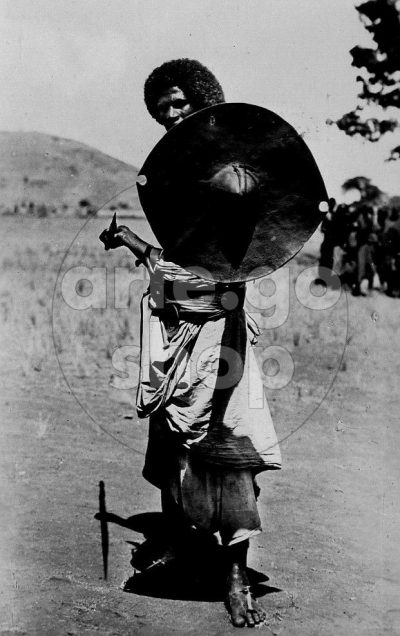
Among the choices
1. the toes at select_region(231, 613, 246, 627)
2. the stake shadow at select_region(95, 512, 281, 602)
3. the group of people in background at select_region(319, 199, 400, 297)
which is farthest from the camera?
the group of people in background at select_region(319, 199, 400, 297)

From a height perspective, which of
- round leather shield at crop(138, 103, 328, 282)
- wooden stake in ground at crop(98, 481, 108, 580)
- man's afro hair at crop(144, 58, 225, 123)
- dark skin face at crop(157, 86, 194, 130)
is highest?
man's afro hair at crop(144, 58, 225, 123)

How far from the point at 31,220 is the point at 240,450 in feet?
34.6

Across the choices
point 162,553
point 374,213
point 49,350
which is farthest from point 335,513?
point 374,213

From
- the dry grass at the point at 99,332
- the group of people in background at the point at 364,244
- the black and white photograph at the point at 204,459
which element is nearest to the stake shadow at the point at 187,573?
the black and white photograph at the point at 204,459

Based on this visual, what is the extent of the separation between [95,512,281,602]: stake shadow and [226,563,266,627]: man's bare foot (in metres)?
0.16

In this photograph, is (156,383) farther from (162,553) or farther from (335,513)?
(335,513)

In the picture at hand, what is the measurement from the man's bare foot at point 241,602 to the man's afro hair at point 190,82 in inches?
78.3

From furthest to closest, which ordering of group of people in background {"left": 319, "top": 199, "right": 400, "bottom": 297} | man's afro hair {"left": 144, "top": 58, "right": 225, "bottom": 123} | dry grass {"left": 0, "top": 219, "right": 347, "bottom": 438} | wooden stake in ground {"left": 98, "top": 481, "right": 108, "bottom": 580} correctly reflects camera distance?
group of people in background {"left": 319, "top": 199, "right": 400, "bottom": 297}
dry grass {"left": 0, "top": 219, "right": 347, "bottom": 438}
wooden stake in ground {"left": 98, "top": 481, "right": 108, "bottom": 580}
man's afro hair {"left": 144, "top": 58, "right": 225, "bottom": 123}

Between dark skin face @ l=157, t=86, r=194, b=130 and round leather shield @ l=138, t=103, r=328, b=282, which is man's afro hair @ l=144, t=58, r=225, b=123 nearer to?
dark skin face @ l=157, t=86, r=194, b=130

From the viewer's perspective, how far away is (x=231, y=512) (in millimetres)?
3846

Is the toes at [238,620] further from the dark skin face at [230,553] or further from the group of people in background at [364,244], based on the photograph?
the group of people in background at [364,244]

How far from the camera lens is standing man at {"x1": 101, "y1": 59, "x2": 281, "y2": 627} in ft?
12.6

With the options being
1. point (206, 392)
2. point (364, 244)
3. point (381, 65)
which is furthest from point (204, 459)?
point (364, 244)

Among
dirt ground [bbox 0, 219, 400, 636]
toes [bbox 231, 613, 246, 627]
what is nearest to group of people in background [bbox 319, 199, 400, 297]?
dirt ground [bbox 0, 219, 400, 636]
